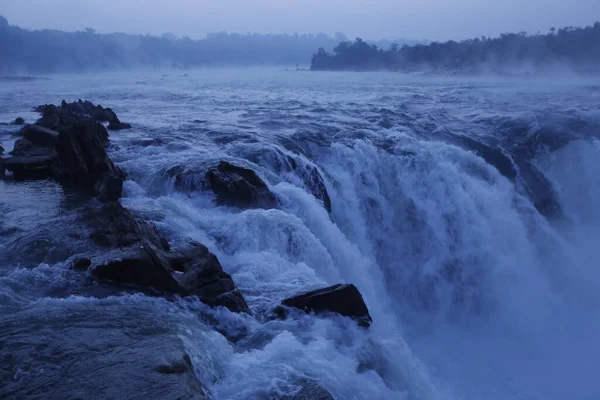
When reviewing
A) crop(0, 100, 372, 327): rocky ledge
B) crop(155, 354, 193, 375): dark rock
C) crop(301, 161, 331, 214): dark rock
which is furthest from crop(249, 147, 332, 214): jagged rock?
crop(155, 354, 193, 375): dark rock

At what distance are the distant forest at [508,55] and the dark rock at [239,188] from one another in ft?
180

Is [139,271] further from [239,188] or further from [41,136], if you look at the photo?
[41,136]

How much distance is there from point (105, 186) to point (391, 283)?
19.7 feet

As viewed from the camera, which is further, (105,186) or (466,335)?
(466,335)

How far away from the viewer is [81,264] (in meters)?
5.78

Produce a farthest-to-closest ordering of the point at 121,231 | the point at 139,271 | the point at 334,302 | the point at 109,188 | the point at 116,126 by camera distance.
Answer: the point at 116,126 → the point at 109,188 → the point at 121,231 → the point at 334,302 → the point at 139,271

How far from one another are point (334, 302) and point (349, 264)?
3016 millimetres

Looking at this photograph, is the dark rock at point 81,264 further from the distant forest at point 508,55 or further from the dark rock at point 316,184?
the distant forest at point 508,55

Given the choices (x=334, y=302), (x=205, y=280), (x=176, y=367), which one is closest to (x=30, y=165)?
(x=205, y=280)

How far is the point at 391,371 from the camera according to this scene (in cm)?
511

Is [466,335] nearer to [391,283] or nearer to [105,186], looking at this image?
[391,283]

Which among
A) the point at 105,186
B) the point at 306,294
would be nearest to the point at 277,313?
the point at 306,294

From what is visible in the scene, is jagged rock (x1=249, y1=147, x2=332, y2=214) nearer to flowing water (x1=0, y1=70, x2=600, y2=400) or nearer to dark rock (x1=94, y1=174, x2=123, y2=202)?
flowing water (x1=0, y1=70, x2=600, y2=400)

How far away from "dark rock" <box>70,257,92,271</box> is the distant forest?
58797 millimetres
